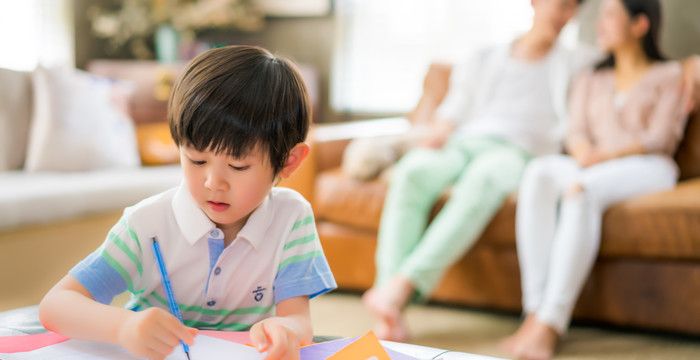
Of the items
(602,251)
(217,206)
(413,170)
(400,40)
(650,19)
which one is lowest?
(602,251)

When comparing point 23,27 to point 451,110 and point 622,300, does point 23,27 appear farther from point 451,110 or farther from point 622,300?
point 622,300

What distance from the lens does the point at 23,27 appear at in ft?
11.7

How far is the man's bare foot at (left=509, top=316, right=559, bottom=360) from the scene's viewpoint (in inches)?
66.1

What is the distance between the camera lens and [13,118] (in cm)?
230

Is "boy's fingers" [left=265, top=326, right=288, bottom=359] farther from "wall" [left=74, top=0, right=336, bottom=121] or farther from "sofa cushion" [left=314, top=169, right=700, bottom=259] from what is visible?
"wall" [left=74, top=0, right=336, bottom=121]

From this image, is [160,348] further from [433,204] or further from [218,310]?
[433,204]

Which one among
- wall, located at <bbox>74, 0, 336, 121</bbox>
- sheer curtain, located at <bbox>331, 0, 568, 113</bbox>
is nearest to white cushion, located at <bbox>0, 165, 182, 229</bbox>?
sheer curtain, located at <bbox>331, 0, 568, 113</bbox>

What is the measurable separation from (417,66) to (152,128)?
63.2 inches

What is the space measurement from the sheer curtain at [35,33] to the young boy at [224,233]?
118 inches

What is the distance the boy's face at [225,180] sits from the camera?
59 centimetres

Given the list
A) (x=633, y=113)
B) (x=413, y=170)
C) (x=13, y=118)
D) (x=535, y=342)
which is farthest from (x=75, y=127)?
(x=633, y=113)

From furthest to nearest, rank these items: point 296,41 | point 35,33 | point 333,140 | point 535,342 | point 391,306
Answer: point 296,41, point 35,33, point 333,140, point 391,306, point 535,342

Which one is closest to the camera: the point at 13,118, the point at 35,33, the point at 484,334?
the point at 484,334

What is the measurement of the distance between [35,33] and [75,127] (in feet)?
5.22
